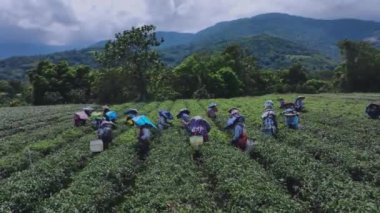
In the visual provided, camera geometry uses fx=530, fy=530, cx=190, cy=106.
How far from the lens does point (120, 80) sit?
83.9 meters

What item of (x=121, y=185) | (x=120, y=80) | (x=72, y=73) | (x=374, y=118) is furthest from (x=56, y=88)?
(x=121, y=185)

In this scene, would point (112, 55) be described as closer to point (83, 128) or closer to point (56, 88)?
point (56, 88)

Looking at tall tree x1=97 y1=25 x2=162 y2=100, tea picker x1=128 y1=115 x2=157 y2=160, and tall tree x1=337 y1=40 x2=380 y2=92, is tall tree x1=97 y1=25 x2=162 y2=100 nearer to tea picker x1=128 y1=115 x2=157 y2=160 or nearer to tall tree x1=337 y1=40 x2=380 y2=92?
tall tree x1=337 y1=40 x2=380 y2=92

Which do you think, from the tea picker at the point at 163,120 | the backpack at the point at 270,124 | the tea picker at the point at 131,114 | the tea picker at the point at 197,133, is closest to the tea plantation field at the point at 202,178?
the tea picker at the point at 197,133

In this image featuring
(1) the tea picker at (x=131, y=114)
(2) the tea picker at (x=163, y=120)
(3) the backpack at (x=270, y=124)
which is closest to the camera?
(3) the backpack at (x=270, y=124)

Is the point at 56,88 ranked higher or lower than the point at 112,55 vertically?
lower

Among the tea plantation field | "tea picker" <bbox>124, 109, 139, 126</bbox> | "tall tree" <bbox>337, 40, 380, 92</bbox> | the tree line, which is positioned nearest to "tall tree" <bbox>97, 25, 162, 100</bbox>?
the tree line

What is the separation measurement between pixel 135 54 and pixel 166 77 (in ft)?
34.7

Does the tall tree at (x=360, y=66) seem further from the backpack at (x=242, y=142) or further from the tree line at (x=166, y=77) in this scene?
the backpack at (x=242, y=142)

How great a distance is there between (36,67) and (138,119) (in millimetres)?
76525

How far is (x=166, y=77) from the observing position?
89.4m

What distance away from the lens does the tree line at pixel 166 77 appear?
80894 millimetres

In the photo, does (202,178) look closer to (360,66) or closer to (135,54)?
(135,54)

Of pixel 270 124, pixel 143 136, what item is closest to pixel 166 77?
pixel 270 124
